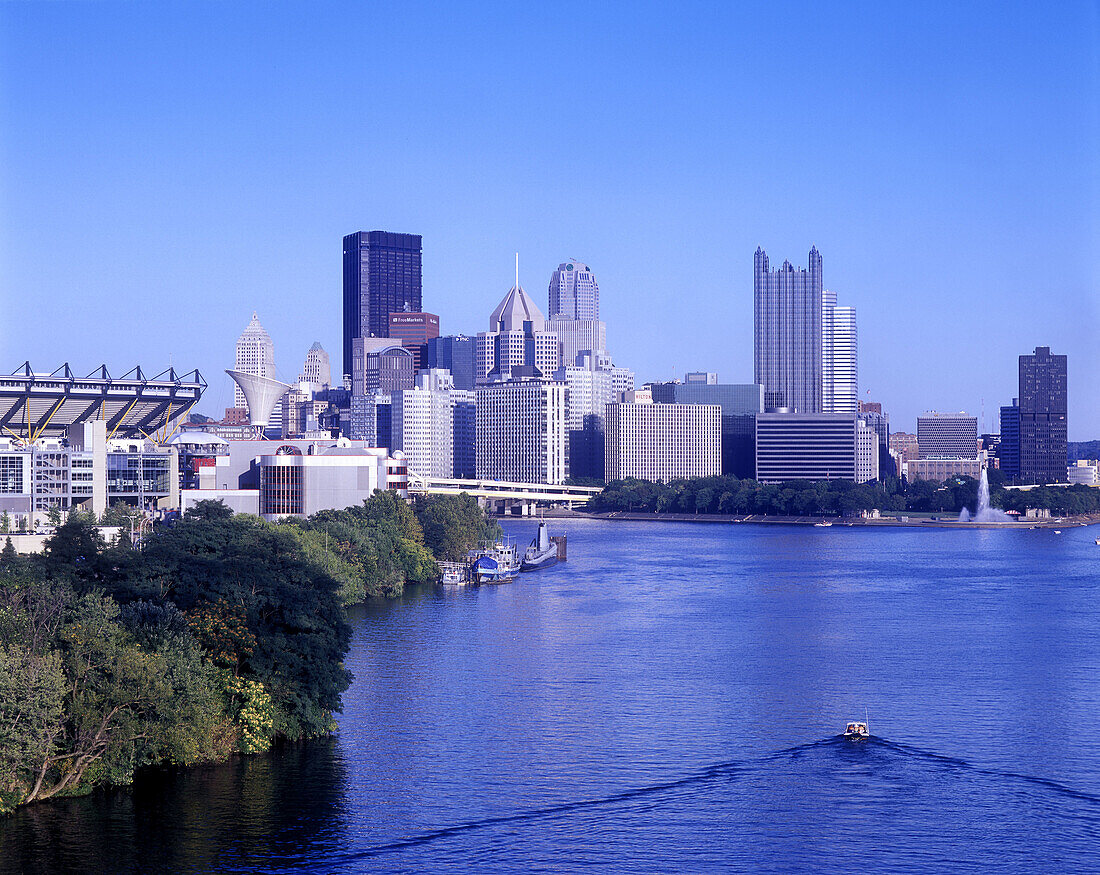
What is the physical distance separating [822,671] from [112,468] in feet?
125

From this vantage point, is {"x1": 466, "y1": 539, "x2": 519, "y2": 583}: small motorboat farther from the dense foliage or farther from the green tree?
the dense foliage

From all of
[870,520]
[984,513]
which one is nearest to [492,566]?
[870,520]

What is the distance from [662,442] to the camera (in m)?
169

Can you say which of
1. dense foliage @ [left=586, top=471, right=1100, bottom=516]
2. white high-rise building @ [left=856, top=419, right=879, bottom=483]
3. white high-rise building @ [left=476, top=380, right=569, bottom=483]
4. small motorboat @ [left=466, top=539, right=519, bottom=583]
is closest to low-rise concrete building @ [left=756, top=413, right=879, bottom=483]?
white high-rise building @ [left=856, top=419, right=879, bottom=483]

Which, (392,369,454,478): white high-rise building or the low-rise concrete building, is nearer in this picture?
the low-rise concrete building

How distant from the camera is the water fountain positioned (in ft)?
383

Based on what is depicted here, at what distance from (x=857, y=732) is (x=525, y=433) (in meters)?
148

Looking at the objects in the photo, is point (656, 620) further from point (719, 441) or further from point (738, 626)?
point (719, 441)

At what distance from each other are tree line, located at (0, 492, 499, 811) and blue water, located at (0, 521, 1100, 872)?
0.62 meters

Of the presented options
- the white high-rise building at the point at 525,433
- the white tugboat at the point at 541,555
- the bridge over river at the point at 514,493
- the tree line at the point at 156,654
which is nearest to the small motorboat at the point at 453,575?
the white tugboat at the point at 541,555

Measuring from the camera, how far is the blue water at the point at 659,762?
818 inches

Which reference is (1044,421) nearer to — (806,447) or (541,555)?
(806,447)

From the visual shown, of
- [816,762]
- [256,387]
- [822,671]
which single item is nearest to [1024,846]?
[816,762]

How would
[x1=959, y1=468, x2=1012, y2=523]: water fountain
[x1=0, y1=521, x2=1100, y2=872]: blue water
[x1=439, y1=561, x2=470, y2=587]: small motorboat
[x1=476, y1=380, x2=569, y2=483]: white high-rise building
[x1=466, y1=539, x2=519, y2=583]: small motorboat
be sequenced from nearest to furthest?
[x1=0, y1=521, x2=1100, y2=872]: blue water < [x1=439, y1=561, x2=470, y2=587]: small motorboat < [x1=466, y1=539, x2=519, y2=583]: small motorboat < [x1=959, y1=468, x2=1012, y2=523]: water fountain < [x1=476, y1=380, x2=569, y2=483]: white high-rise building
